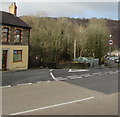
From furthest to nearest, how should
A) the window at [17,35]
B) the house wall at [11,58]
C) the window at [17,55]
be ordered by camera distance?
the window at [17,35], the window at [17,55], the house wall at [11,58]

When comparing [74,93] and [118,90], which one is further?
[118,90]

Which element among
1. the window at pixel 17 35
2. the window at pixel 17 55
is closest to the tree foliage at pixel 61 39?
the window at pixel 17 55

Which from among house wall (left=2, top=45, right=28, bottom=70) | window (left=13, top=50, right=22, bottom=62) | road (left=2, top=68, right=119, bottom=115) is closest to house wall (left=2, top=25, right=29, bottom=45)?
house wall (left=2, top=45, right=28, bottom=70)

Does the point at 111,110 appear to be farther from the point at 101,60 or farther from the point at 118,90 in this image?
the point at 101,60

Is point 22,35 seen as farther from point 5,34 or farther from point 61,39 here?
point 61,39

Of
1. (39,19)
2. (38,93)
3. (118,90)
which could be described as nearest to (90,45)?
(39,19)

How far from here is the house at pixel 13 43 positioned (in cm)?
2336

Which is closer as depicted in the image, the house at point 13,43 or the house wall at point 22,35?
the house at point 13,43

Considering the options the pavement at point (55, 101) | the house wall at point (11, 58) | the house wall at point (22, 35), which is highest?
the house wall at point (22, 35)

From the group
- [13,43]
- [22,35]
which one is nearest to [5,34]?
[13,43]

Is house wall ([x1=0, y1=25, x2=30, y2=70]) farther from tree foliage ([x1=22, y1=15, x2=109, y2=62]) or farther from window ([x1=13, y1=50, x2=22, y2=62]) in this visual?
tree foliage ([x1=22, y1=15, x2=109, y2=62])

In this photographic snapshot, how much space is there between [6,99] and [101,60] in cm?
2896

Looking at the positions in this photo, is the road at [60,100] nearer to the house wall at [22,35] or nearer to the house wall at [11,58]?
the house wall at [11,58]

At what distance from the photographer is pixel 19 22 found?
25.8 metres
